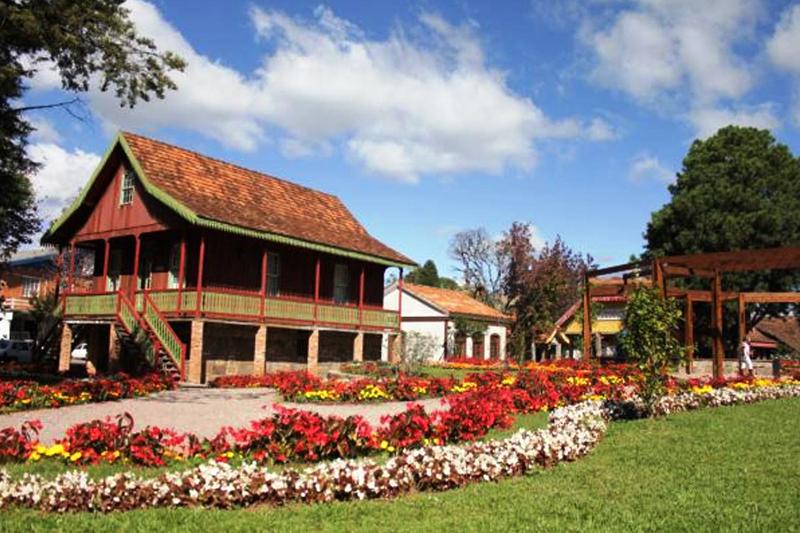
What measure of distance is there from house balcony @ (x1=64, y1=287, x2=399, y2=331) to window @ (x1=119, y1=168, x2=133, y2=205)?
12.1 ft

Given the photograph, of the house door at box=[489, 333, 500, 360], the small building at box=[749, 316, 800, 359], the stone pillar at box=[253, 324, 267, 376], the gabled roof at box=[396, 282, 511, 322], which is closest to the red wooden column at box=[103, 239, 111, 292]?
the stone pillar at box=[253, 324, 267, 376]

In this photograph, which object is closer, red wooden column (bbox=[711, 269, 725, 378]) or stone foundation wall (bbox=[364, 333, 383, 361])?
red wooden column (bbox=[711, 269, 725, 378])

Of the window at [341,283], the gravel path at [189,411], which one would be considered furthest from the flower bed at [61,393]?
the window at [341,283]

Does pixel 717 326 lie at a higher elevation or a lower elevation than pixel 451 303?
lower

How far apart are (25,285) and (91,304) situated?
36.0 m

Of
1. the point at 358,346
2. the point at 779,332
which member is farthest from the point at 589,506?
the point at 779,332

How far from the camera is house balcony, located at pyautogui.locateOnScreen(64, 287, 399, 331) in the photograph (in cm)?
2280

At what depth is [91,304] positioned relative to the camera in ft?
82.5

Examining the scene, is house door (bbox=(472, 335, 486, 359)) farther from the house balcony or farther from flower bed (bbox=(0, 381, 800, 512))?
flower bed (bbox=(0, 381, 800, 512))

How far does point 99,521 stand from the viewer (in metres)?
6.04

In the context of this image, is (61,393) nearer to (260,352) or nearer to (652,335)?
(260,352)

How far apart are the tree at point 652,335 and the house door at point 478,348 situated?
1338 inches

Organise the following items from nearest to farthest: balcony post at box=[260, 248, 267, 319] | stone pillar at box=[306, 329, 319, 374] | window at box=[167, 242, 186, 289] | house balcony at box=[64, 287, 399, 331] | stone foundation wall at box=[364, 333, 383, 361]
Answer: house balcony at box=[64, 287, 399, 331] → balcony post at box=[260, 248, 267, 319] → window at box=[167, 242, 186, 289] → stone pillar at box=[306, 329, 319, 374] → stone foundation wall at box=[364, 333, 383, 361]

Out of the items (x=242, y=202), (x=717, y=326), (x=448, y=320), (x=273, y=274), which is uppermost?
(x=242, y=202)
